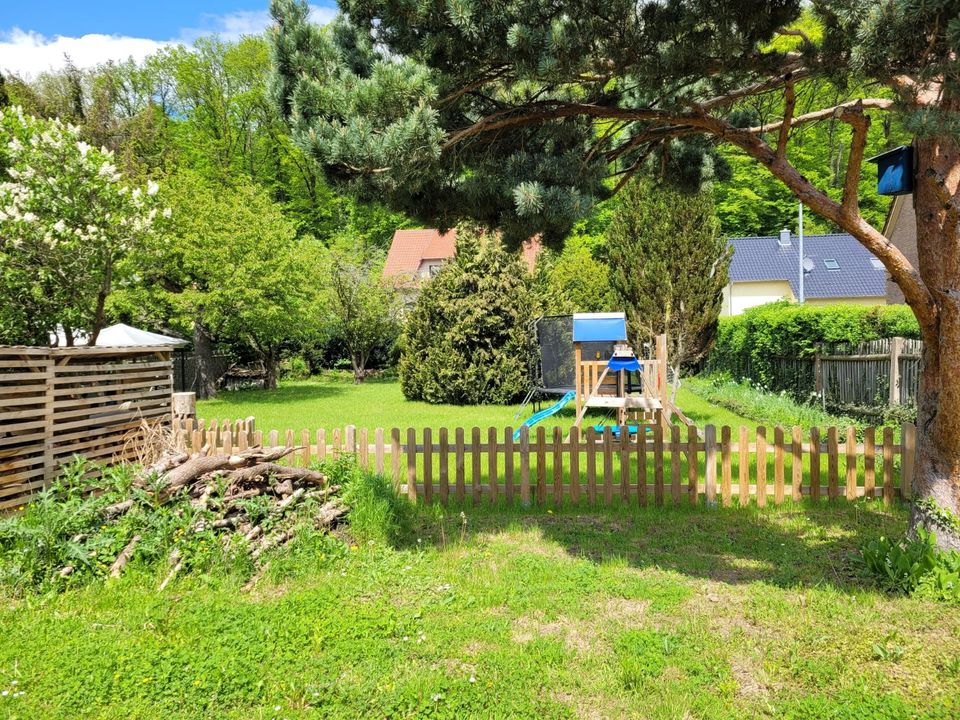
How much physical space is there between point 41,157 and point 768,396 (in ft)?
51.4

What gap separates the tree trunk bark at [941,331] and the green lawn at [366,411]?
8498 millimetres

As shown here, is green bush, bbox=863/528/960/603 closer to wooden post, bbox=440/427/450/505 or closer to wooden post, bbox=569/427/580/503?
wooden post, bbox=569/427/580/503

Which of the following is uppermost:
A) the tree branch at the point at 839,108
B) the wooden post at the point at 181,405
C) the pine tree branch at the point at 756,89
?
the pine tree branch at the point at 756,89

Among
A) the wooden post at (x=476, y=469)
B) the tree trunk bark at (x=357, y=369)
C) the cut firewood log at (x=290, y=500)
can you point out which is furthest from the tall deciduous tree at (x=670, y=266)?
the cut firewood log at (x=290, y=500)

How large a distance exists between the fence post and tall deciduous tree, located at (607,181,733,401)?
10416 millimetres

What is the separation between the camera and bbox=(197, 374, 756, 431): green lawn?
46.8 feet

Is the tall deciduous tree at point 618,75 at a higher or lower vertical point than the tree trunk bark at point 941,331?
higher

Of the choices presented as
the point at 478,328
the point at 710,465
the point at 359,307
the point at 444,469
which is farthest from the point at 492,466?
the point at 359,307

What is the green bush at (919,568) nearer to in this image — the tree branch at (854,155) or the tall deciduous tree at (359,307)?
the tree branch at (854,155)

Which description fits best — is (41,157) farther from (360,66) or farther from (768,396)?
(768,396)

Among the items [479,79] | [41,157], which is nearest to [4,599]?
[479,79]

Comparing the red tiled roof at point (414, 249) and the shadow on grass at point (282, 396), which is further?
the red tiled roof at point (414, 249)

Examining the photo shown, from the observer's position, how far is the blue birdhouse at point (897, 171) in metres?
4.88

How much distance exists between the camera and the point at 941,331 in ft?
14.9
